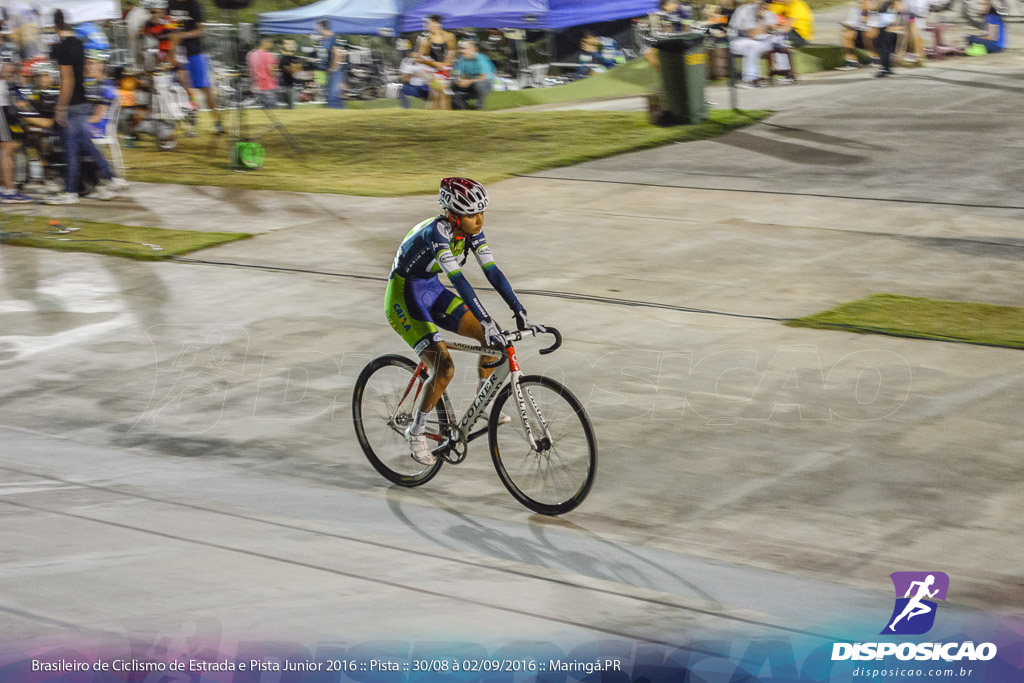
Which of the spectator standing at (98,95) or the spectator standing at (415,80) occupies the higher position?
the spectator standing at (98,95)

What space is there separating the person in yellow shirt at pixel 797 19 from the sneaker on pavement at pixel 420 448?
770 inches

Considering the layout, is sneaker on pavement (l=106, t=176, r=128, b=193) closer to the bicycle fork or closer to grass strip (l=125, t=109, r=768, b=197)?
grass strip (l=125, t=109, r=768, b=197)

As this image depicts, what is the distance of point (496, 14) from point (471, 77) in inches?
154

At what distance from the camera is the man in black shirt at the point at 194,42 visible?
66.1 ft

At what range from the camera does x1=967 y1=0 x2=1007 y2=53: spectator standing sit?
2430 cm

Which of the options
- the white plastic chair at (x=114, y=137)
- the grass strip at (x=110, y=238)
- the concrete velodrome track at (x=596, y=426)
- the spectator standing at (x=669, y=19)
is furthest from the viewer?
the spectator standing at (x=669, y=19)

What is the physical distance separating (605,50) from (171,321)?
1956 cm

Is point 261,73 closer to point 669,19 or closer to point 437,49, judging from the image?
point 437,49

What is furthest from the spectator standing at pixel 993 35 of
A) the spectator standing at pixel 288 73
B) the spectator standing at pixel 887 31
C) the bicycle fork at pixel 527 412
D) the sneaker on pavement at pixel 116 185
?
the bicycle fork at pixel 527 412

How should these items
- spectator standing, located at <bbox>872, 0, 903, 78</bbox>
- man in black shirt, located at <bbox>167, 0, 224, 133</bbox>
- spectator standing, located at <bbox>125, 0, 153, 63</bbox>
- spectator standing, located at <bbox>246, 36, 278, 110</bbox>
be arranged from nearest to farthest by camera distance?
1. man in black shirt, located at <bbox>167, 0, 224, 133</bbox>
2. spectator standing, located at <bbox>125, 0, 153, 63</bbox>
3. spectator standing, located at <bbox>872, 0, 903, 78</bbox>
4. spectator standing, located at <bbox>246, 36, 278, 110</bbox>

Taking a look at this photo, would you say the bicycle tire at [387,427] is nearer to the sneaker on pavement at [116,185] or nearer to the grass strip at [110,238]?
the grass strip at [110,238]

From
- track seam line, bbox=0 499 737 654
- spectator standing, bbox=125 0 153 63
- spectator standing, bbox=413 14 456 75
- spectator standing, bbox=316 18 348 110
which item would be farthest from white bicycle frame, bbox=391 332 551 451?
spectator standing, bbox=316 18 348 110

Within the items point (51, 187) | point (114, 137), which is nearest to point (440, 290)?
point (114, 137)

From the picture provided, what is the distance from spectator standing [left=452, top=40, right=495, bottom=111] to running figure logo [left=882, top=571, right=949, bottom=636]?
19.5 meters
